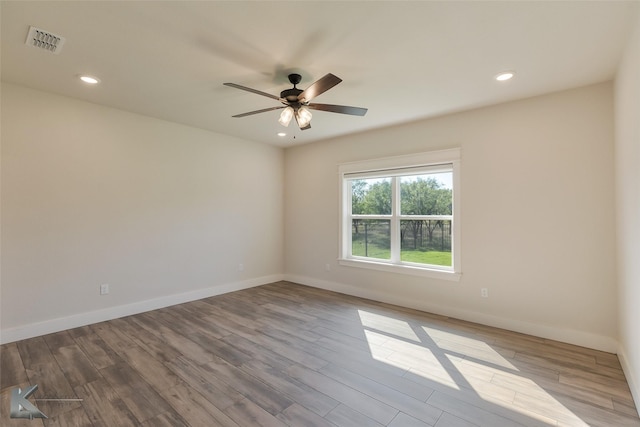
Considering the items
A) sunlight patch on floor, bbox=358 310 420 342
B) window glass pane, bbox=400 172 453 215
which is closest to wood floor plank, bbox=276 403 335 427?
sunlight patch on floor, bbox=358 310 420 342

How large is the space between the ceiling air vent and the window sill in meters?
4.25

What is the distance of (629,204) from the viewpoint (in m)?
2.28

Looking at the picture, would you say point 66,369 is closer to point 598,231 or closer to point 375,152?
point 375,152

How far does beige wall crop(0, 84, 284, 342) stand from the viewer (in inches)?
123

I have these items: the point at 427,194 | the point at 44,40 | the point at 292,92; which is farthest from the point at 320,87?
the point at 427,194

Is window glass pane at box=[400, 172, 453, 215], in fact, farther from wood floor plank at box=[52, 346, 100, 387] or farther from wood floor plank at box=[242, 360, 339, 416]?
wood floor plank at box=[52, 346, 100, 387]

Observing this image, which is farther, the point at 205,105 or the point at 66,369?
the point at 205,105

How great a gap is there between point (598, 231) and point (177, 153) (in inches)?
208

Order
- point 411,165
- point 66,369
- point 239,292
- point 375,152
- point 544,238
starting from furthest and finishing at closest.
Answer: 1. point 239,292
2. point 375,152
3. point 411,165
4. point 544,238
5. point 66,369

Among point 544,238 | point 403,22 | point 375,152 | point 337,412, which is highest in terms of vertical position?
point 403,22

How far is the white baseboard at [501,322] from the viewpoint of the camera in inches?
115

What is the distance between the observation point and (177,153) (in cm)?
440

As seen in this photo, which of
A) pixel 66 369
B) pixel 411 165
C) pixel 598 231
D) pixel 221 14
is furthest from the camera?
pixel 411 165

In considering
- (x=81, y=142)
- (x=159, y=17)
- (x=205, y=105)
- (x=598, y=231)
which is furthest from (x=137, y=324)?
(x=598, y=231)
